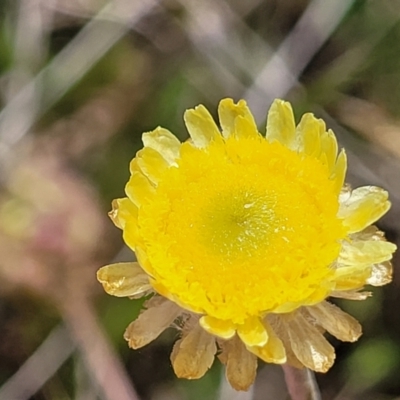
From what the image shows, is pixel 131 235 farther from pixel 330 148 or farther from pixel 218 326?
pixel 330 148

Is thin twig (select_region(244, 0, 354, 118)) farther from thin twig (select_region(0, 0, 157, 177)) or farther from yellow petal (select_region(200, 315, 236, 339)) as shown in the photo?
yellow petal (select_region(200, 315, 236, 339))

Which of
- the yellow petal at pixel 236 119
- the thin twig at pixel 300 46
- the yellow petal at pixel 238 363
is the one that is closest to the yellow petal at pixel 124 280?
the yellow petal at pixel 238 363

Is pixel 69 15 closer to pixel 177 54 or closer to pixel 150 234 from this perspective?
pixel 177 54

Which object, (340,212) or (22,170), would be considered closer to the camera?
(340,212)

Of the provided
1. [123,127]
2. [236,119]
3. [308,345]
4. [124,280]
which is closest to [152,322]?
[124,280]

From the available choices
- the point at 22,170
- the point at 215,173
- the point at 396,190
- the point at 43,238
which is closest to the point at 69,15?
the point at 22,170

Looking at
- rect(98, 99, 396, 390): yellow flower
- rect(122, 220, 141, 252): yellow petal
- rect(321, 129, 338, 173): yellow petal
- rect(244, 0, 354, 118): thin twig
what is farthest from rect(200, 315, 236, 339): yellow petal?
rect(244, 0, 354, 118): thin twig
